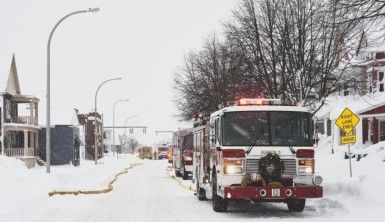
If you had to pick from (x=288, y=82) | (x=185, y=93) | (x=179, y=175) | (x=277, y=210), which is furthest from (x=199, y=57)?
(x=277, y=210)

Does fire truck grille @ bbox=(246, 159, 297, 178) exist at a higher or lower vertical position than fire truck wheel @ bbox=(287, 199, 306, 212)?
higher

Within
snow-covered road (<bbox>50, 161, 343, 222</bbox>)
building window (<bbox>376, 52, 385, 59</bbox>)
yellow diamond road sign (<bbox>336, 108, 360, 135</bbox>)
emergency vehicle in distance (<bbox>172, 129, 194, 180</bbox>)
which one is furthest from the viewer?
building window (<bbox>376, 52, 385, 59</bbox>)

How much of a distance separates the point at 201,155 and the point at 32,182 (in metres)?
6.04

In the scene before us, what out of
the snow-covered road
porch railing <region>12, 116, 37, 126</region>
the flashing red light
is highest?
porch railing <region>12, 116, 37, 126</region>

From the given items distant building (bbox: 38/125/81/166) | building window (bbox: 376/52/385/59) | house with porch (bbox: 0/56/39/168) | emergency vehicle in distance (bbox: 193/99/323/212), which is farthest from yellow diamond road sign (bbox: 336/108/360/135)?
distant building (bbox: 38/125/81/166)

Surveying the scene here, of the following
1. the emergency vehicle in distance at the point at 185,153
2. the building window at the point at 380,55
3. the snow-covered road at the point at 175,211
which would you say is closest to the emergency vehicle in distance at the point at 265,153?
the snow-covered road at the point at 175,211

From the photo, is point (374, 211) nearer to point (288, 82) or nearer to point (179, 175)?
point (288, 82)

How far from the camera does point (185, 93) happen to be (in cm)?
6194

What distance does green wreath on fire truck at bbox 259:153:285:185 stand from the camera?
50.3 ft

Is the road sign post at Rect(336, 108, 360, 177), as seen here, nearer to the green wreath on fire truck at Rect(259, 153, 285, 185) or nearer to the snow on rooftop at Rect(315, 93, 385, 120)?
the green wreath on fire truck at Rect(259, 153, 285, 185)

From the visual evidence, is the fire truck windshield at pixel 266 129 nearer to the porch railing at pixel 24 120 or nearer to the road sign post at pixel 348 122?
the road sign post at pixel 348 122

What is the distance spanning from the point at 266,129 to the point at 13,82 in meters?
46.0

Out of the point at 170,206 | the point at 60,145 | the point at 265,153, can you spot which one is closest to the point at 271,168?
the point at 265,153

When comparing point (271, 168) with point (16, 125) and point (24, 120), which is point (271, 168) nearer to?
point (16, 125)
